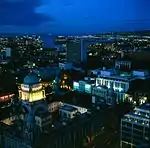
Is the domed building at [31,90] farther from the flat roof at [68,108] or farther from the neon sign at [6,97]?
the neon sign at [6,97]

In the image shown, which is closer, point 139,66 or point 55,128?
point 55,128

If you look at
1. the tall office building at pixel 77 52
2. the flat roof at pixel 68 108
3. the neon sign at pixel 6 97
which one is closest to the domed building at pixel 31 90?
the flat roof at pixel 68 108

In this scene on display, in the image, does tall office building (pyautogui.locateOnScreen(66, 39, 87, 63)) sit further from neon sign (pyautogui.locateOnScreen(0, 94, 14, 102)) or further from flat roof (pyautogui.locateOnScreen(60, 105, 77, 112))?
flat roof (pyautogui.locateOnScreen(60, 105, 77, 112))

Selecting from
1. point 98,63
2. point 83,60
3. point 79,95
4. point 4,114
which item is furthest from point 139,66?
point 4,114

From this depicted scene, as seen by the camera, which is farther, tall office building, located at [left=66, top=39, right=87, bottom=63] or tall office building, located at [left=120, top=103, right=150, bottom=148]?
tall office building, located at [left=66, top=39, right=87, bottom=63]

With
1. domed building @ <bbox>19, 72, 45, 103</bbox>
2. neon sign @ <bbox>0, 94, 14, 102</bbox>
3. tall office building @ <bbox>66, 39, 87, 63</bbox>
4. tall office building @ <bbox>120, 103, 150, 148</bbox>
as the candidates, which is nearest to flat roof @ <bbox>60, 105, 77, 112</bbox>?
domed building @ <bbox>19, 72, 45, 103</bbox>

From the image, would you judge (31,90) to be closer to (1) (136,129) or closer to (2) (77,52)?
(1) (136,129)

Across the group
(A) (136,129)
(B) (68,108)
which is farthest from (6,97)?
(A) (136,129)

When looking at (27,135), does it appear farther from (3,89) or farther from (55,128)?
(3,89)
